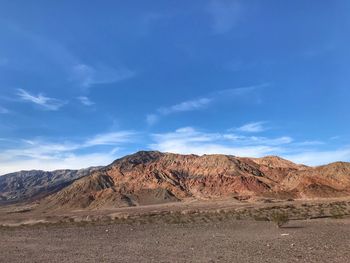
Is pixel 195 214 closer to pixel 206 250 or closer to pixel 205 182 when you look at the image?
pixel 206 250

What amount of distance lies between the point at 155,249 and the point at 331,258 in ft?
26.9

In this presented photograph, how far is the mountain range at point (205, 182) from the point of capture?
4660 inches

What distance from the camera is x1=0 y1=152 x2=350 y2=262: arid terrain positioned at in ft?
65.3

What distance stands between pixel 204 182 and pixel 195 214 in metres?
82.1

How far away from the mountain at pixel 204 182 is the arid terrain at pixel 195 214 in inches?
12.7

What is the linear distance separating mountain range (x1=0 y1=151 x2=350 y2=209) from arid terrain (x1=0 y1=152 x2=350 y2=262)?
31 cm

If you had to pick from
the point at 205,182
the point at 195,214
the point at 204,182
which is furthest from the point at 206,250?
the point at 204,182

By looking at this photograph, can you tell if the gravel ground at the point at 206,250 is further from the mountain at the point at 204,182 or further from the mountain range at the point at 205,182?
the mountain range at the point at 205,182

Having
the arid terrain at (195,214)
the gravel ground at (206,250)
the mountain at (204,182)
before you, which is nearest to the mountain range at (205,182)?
the mountain at (204,182)


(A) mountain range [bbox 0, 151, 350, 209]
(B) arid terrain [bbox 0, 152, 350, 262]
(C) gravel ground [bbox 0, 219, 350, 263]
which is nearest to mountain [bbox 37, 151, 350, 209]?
(A) mountain range [bbox 0, 151, 350, 209]

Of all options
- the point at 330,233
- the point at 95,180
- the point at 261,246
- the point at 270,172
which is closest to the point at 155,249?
the point at 261,246

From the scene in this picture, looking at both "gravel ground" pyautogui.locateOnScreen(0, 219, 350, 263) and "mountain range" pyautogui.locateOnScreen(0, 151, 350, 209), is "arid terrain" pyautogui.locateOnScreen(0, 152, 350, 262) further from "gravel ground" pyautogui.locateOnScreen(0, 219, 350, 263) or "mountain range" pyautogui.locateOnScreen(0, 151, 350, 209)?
"mountain range" pyautogui.locateOnScreen(0, 151, 350, 209)

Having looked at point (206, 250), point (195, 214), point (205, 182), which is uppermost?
point (205, 182)

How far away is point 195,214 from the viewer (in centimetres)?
5725
